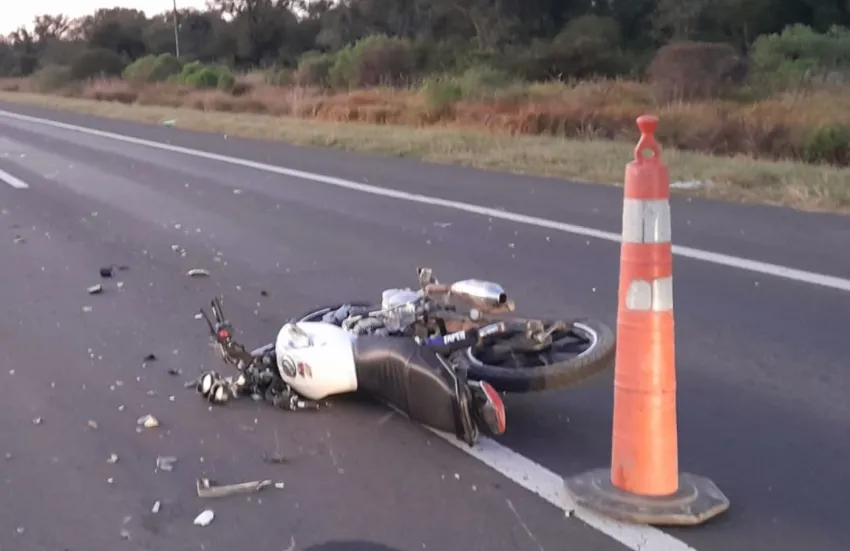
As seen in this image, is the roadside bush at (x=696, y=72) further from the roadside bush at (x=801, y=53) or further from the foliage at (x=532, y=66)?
the roadside bush at (x=801, y=53)

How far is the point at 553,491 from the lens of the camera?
14.4 ft

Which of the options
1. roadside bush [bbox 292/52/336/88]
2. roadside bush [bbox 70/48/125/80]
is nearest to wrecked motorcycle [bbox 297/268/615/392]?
roadside bush [bbox 292/52/336/88]

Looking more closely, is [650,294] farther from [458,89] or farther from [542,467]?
[458,89]

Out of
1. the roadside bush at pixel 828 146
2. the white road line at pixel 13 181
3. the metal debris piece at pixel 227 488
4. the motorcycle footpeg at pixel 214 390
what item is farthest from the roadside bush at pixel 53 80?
the metal debris piece at pixel 227 488

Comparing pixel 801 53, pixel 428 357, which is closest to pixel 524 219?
pixel 428 357

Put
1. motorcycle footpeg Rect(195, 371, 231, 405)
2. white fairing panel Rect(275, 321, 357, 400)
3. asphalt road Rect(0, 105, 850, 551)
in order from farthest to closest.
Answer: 1. motorcycle footpeg Rect(195, 371, 231, 405)
2. white fairing panel Rect(275, 321, 357, 400)
3. asphalt road Rect(0, 105, 850, 551)

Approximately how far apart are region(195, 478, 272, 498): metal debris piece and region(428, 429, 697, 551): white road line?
33.4 inches

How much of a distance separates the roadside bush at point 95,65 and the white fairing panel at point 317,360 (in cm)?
6024

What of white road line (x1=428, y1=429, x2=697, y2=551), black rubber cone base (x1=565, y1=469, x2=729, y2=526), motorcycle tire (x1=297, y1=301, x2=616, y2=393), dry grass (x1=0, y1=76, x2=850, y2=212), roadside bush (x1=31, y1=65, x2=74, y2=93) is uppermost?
motorcycle tire (x1=297, y1=301, x2=616, y2=393)

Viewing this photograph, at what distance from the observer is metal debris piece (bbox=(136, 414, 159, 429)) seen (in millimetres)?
5336

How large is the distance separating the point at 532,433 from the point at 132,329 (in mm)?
3129

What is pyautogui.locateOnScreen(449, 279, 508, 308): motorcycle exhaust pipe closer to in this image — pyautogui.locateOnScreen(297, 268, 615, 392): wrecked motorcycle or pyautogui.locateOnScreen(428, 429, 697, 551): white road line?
pyautogui.locateOnScreen(297, 268, 615, 392): wrecked motorcycle

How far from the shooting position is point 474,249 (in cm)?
948

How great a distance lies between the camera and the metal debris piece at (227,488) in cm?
451
